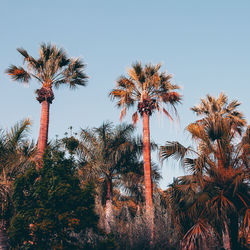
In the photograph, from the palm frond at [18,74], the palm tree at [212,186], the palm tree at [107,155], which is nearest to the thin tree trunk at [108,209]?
the palm tree at [107,155]

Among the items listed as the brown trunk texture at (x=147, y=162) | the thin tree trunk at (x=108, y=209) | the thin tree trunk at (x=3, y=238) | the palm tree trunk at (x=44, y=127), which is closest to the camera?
the thin tree trunk at (x=3, y=238)

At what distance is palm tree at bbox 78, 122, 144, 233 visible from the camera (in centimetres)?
2197

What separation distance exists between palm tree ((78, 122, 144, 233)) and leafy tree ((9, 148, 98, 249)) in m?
7.57

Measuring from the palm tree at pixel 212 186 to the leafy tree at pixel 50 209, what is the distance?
12.8ft

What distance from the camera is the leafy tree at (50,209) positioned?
12711mm

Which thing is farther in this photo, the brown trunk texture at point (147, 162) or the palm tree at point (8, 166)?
the brown trunk texture at point (147, 162)

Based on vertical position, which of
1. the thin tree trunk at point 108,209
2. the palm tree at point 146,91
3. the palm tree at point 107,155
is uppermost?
the palm tree at point 146,91

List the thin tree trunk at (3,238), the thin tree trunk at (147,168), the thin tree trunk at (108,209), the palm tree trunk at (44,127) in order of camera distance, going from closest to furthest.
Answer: the thin tree trunk at (3,238) → the thin tree trunk at (108,209) → the thin tree trunk at (147,168) → the palm tree trunk at (44,127)

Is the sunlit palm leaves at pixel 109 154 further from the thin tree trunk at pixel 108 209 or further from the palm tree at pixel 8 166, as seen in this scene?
the palm tree at pixel 8 166

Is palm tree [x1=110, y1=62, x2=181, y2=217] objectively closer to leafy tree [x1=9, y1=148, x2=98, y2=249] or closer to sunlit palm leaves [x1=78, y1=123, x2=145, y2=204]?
sunlit palm leaves [x1=78, y1=123, x2=145, y2=204]

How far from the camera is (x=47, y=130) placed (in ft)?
63.5

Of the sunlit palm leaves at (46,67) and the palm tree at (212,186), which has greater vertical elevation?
the sunlit palm leaves at (46,67)

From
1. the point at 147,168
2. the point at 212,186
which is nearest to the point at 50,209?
the point at 212,186

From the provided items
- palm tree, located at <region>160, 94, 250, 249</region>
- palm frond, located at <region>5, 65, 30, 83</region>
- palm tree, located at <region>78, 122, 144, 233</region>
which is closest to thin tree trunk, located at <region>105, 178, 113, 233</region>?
palm tree, located at <region>78, 122, 144, 233</region>
